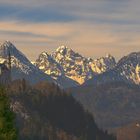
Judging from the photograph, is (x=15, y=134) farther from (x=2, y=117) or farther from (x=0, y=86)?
(x=0, y=86)

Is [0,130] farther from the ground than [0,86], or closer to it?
closer to it

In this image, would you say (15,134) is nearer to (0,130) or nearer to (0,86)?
(0,130)

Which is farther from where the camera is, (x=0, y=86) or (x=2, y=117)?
(x=0, y=86)

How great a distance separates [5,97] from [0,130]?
6049 mm

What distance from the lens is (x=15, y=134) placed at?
243ft

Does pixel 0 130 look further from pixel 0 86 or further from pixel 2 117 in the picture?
pixel 0 86

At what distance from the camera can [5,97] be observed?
79.9 meters

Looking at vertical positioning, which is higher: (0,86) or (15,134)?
(0,86)

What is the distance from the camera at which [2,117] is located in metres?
76.3

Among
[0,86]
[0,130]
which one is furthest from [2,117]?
[0,86]

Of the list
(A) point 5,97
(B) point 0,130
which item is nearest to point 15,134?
(B) point 0,130

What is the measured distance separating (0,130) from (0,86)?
9.31 metres

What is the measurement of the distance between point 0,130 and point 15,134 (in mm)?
2474

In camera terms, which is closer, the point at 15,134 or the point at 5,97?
the point at 15,134
